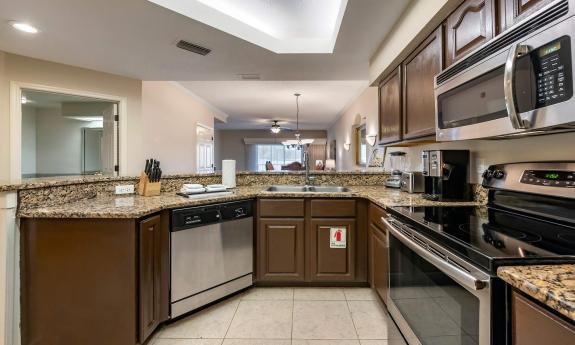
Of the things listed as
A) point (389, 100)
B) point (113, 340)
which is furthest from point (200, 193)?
point (389, 100)

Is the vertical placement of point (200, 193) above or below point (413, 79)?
below

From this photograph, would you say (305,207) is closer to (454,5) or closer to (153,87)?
(454,5)

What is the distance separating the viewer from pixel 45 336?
1.65m

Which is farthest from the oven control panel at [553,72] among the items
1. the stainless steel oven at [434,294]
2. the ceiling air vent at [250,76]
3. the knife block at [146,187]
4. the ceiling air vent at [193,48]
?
the ceiling air vent at [250,76]

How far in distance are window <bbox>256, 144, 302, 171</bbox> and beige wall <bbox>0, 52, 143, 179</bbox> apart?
6.96m

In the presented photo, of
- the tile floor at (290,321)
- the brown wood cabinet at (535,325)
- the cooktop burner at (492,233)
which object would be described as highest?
the cooktop burner at (492,233)

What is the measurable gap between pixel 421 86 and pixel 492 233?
120 cm

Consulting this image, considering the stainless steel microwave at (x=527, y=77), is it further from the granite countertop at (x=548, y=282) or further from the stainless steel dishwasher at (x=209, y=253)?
the stainless steel dishwasher at (x=209, y=253)

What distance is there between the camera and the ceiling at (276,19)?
2.09m

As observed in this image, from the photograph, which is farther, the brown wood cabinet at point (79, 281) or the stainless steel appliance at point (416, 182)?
the stainless steel appliance at point (416, 182)

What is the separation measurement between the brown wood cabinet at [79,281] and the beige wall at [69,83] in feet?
6.02

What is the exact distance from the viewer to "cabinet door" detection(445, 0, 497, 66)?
50.2 inches

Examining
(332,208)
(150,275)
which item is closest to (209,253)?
(150,275)

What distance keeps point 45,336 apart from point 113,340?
0.41 metres
